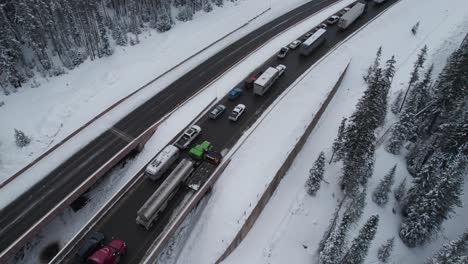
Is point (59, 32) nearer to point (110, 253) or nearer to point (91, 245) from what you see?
point (91, 245)

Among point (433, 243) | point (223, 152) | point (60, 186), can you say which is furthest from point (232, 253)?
point (433, 243)

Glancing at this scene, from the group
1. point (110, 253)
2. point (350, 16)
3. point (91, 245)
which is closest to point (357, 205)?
point (110, 253)

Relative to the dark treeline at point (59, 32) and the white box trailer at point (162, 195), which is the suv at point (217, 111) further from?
the dark treeline at point (59, 32)

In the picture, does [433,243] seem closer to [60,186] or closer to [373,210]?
[373,210]

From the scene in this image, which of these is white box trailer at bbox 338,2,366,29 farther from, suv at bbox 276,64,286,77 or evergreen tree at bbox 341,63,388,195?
evergreen tree at bbox 341,63,388,195

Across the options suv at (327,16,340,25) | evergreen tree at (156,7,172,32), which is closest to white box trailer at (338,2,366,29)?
suv at (327,16,340,25)
